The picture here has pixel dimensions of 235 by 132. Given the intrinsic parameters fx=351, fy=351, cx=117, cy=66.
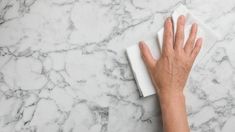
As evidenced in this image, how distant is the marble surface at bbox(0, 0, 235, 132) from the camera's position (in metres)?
0.97

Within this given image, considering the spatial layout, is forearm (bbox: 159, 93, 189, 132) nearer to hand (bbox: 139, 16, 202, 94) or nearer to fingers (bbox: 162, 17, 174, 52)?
hand (bbox: 139, 16, 202, 94)

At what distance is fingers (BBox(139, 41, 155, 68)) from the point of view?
3.07ft

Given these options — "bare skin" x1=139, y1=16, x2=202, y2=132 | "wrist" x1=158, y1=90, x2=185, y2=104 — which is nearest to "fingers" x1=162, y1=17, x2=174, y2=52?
"bare skin" x1=139, y1=16, x2=202, y2=132

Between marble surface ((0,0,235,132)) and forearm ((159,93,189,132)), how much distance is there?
0.07m

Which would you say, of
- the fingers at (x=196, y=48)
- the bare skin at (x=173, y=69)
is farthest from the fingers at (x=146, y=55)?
the fingers at (x=196, y=48)

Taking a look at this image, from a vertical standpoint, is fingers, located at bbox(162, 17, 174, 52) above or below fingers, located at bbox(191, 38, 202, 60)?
above

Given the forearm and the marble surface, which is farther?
the marble surface

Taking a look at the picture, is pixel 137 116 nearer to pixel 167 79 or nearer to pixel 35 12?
pixel 167 79

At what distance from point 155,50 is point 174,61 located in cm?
7

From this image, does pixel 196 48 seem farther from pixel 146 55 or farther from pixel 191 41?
pixel 146 55

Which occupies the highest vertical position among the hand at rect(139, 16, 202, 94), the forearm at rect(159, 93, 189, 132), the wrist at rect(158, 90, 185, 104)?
the hand at rect(139, 16, 202, 94)

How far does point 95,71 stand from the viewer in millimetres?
985

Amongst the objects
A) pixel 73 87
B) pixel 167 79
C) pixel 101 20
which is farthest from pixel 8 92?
pixel 167 79

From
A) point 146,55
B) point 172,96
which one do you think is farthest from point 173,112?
point 146,55
